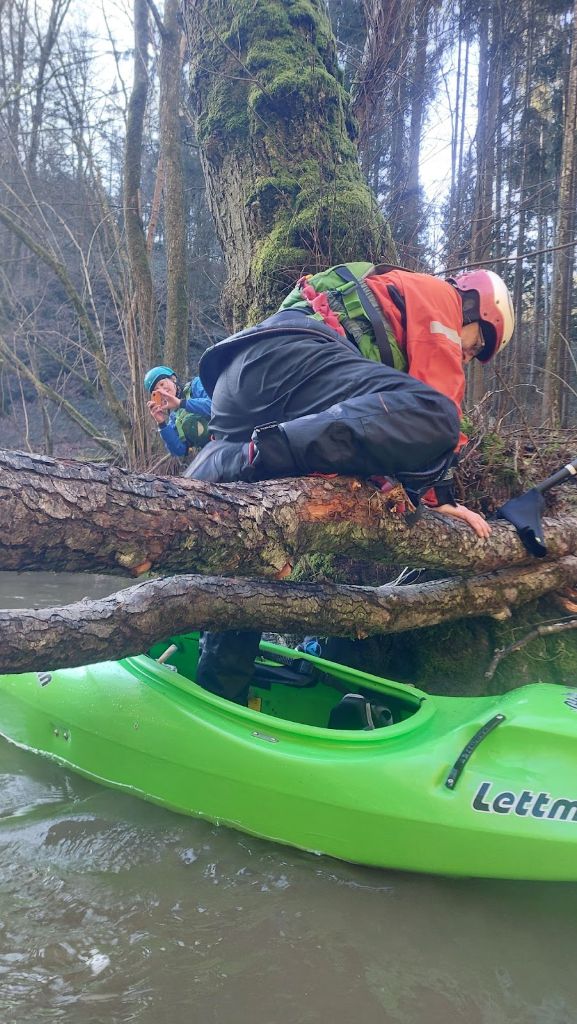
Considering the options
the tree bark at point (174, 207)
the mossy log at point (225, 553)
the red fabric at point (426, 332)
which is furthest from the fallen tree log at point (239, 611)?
the tree bark at point (174, 207)

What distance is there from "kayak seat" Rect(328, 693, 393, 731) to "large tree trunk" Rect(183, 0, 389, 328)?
10.6 ft

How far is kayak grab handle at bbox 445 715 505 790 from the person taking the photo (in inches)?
89.3

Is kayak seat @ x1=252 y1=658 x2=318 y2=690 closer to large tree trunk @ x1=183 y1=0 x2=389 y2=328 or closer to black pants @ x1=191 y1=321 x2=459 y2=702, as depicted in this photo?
black pants @ x1=191 y1=321 x2=459 y2=702

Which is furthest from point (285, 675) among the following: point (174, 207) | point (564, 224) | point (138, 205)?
point (564, 224)

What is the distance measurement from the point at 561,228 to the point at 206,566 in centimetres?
871

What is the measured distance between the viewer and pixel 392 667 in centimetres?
373

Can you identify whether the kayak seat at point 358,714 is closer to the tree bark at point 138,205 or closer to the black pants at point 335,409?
the black pants at point 335,409

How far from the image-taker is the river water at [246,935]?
5.74 feet

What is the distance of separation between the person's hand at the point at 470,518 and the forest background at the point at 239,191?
838 millimetres

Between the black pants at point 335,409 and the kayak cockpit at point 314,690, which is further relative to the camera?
the kayak cockpit at point 314,690

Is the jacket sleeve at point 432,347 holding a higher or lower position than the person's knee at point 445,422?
higher

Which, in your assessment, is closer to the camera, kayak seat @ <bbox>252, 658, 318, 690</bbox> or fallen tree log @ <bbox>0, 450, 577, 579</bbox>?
fallen tree log @ <bbox>0, 450, 577, 579</bbox>

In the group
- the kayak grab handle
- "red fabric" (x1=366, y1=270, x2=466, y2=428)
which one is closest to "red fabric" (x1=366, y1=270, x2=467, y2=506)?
"red fabric" (x1=366, y1=270, x2=466, y2=428)

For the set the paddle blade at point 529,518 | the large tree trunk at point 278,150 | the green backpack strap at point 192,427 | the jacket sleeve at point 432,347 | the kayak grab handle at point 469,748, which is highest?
the large tree trunk at point 278,150
